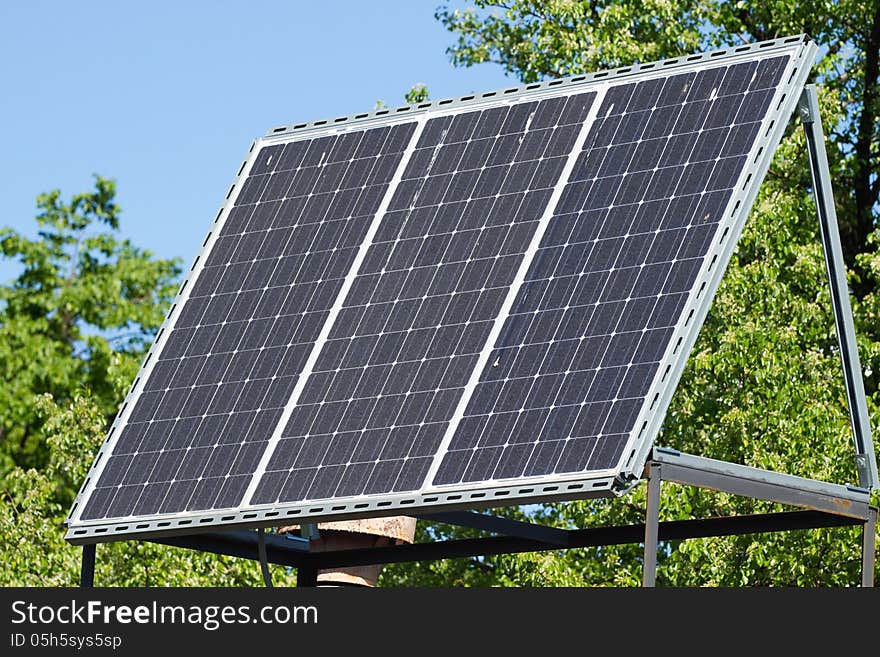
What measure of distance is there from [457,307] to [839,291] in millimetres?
2297

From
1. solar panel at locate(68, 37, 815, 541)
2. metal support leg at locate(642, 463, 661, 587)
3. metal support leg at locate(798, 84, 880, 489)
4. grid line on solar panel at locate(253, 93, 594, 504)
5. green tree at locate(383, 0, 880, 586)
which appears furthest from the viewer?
green tree at locate(383, 0, 880, 586)

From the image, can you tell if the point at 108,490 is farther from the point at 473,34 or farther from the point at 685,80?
the point at 473,34

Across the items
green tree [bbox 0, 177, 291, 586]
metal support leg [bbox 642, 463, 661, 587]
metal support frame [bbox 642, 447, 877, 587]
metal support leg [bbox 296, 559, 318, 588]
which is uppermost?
green tree [bbox 0, 177, 291, 586]

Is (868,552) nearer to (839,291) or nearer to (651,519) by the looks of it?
(839,291)

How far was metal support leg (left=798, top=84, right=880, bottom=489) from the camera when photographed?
10.4 metres

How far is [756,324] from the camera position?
21516 millimetres

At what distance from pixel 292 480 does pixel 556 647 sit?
2.81 meters

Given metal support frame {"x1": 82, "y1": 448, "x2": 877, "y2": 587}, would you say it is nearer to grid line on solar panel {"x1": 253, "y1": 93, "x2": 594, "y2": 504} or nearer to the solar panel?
the solar panel

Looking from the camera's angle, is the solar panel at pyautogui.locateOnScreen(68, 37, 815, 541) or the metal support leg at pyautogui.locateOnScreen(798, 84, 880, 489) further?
the metal support leg at pyautogui.locateOnScreen(798, 84, 880, 489)

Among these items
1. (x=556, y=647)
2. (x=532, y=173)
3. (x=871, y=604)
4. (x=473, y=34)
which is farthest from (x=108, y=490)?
(x=473, y=34)

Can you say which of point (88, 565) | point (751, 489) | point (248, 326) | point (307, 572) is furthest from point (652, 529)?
point (307, 572)

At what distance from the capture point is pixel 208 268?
11727 mm

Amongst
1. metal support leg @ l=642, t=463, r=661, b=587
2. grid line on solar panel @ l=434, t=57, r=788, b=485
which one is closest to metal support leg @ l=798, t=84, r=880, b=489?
grid line on solar panel @ l=434, t=57, r=788, b=485

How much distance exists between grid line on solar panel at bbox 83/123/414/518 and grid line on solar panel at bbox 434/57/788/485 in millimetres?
1515
